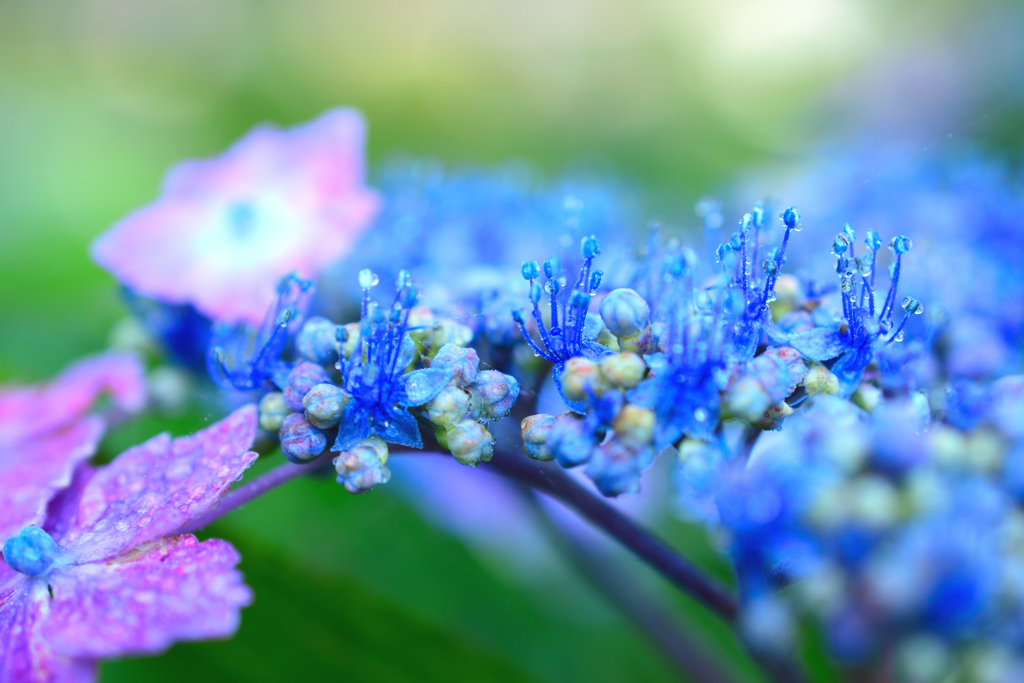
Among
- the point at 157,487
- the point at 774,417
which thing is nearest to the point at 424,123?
the point at 157,487

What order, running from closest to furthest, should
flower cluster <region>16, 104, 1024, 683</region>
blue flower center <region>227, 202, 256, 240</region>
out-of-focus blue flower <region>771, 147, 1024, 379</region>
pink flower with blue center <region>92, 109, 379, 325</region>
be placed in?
flower cluster <region>16, 104, 1024, 683</region>, out-of-focus blue flower <region>771, 147, 1024, 379</region>, pink flower with blue center <region>92, 109, 379, 325</region>, blue flower center <region>227, 202, 256, 240</region>

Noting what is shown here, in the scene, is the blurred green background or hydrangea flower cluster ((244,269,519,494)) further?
the blurred green background

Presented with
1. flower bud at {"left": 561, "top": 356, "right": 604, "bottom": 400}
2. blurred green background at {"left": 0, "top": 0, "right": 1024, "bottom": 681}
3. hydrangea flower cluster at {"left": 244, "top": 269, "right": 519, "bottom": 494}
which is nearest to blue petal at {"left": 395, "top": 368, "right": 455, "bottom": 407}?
hydrangea flower cluster at {"left": 244, "top": 269, "right": 519, "bottom": 494}

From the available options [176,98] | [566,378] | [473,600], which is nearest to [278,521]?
[473,600]

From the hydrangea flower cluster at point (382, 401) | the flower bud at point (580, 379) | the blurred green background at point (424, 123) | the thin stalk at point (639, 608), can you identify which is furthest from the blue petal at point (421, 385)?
the thin stalk at point (639, 608)

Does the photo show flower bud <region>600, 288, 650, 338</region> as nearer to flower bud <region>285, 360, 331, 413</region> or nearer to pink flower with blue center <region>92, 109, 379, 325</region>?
flower bud <region>285, 360, 331, 413</region>

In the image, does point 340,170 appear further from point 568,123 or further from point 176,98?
point 176,98

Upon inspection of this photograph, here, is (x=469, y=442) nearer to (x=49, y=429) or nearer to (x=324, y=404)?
(x=324, y=404)
